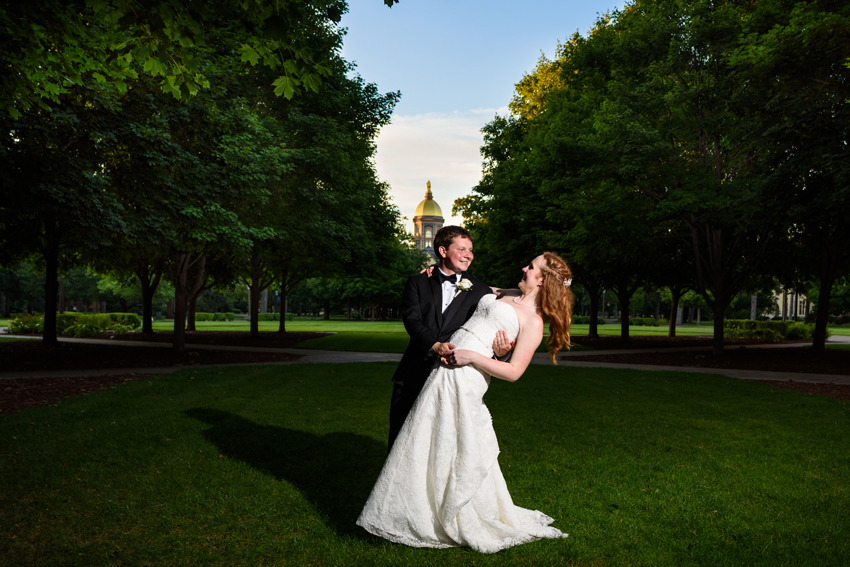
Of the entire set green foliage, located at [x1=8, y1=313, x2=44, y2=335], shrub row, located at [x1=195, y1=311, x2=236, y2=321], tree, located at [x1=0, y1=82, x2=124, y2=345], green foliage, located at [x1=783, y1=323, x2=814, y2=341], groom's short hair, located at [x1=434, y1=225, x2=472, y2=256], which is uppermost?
tree, located at [x1=0, y1=82, x2=124, y2=345]

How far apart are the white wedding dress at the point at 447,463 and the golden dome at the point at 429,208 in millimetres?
176779

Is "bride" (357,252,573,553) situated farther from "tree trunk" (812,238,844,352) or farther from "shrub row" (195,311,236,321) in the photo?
"shrub row" (195,311,236,321)

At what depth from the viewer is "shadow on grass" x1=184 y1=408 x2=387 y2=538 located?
5211 mm

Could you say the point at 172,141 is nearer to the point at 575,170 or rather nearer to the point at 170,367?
the point at 170,367

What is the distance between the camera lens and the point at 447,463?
400 cm

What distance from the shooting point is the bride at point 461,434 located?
3.91 metres

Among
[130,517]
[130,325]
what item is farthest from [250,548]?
[130,325]

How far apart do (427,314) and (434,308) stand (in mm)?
70

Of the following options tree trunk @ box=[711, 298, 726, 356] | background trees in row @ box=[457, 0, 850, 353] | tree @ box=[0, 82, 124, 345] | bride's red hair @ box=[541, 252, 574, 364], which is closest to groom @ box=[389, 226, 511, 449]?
bride's red hair @ box=[541, 252, 574, 364]

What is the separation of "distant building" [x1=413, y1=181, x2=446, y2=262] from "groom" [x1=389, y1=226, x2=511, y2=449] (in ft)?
564

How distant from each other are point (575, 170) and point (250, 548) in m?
18.0

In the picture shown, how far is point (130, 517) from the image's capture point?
15.7 ft

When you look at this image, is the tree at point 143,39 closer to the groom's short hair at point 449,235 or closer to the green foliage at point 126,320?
the groom's short hair at point 449,235

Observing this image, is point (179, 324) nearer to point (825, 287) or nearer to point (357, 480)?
point (357, 480)
